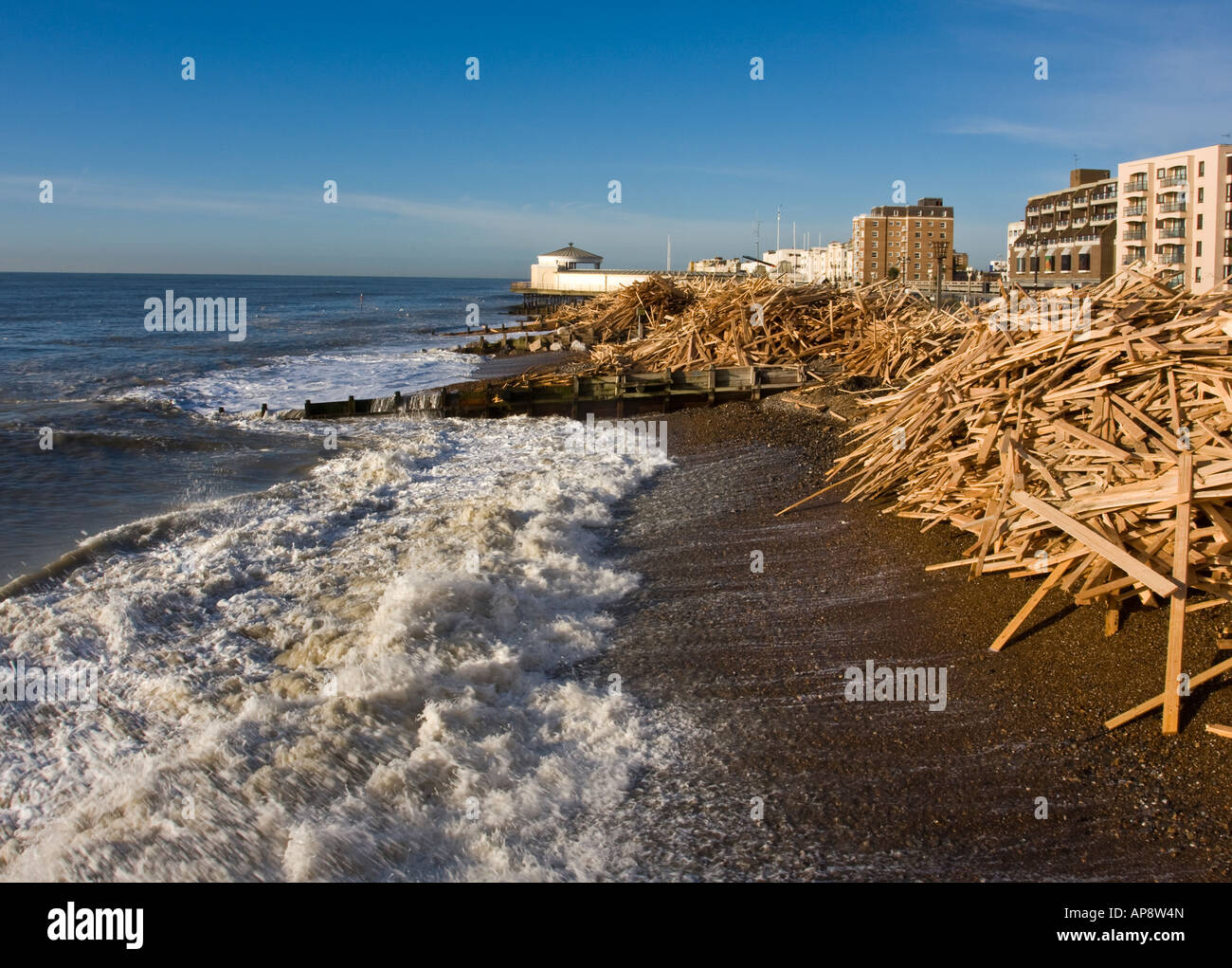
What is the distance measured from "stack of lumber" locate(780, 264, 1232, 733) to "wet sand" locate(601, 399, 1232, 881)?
29 centimetres

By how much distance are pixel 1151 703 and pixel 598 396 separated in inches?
700

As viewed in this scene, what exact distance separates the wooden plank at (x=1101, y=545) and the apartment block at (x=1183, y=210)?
58.4m

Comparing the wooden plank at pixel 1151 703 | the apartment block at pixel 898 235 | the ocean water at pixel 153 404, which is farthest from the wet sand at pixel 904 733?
the apartment block at pixel 898 235

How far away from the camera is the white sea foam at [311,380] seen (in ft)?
87.6

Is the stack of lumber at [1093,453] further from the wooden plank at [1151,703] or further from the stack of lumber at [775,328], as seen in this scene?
the stack of lumber at [775,328]

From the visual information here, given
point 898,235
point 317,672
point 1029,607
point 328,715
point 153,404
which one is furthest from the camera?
point 898,235

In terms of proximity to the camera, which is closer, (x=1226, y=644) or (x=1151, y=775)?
(x=1151, y=775)

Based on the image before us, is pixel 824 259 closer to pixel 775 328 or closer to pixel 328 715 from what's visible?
pixel 775 328

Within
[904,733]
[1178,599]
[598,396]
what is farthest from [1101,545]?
[598,396]

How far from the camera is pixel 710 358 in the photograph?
24.2m

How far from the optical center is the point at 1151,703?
216 inches

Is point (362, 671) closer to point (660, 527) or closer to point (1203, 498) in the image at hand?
point (660, 527)
